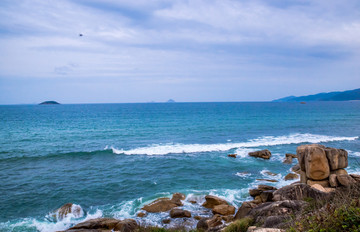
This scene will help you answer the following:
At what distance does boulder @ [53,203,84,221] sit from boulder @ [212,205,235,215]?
29.6ft

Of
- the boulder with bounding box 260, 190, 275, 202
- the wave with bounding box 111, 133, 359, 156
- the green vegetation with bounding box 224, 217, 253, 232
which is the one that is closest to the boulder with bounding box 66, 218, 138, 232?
the green vegetation with bounding box 224, 217, 253, 232

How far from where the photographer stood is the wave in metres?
32.0

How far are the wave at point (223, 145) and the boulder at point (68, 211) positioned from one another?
579 inches

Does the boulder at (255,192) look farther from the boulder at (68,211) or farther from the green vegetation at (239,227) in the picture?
the boulder at (68,211)

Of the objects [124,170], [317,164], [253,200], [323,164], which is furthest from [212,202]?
[124,170]

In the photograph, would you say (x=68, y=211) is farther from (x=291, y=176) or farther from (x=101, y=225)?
(x=291, y=176)

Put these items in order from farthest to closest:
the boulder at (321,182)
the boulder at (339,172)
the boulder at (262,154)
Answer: the boulder at (262,154) → the boulder at (339,172) → the boulder at (321,182)

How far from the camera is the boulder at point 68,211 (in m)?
15.9

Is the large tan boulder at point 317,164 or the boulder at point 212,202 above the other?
the large tan boulder at point 317,164

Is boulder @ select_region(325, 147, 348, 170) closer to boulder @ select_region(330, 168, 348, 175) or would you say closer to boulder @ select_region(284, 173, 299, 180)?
boulder @ select_region(330, 168, 348, 175)

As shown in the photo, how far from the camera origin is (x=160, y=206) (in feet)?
54.7

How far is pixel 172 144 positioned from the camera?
3606 centimetres

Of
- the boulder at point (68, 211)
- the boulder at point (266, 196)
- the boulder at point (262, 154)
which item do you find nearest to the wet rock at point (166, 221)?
the boulder at point (68, 211)

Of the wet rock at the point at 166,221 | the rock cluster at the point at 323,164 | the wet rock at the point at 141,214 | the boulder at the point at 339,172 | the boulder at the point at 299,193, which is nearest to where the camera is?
the boulder at the point at 299,193
